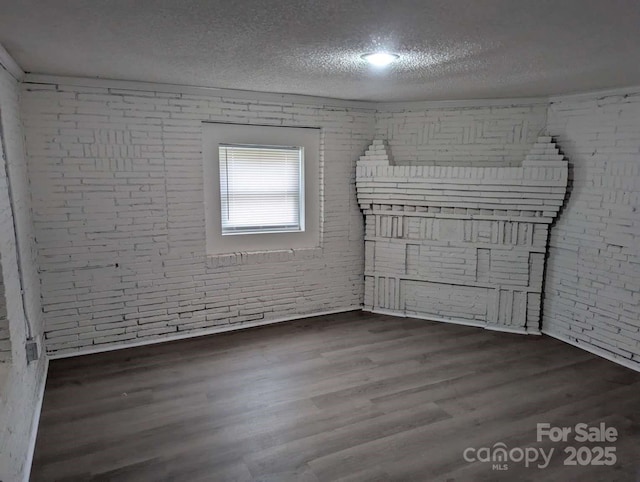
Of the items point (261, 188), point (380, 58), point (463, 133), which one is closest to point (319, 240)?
point (261, 188)

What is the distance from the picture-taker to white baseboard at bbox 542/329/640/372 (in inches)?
151

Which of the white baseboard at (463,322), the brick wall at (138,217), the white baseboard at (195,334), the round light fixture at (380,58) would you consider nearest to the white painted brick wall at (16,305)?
the brick wall at (138,217)

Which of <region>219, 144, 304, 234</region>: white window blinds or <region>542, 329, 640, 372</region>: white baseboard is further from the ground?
<region>219, 144, 304, 234</region>: white window blinds

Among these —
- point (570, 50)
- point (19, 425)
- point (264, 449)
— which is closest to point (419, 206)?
point (570, 50)

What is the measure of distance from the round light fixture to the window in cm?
182

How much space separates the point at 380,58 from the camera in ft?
9.32

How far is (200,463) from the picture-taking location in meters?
2.54

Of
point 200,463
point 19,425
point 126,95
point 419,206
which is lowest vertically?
point 200,463

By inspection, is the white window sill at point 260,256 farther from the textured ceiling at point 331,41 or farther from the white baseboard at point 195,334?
the textured ceiling at point 331,41

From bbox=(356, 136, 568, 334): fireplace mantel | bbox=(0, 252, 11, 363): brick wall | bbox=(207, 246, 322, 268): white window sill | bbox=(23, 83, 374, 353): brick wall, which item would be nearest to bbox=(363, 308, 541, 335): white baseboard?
bbox=(356, 136, 568, 334): fireplace mantel

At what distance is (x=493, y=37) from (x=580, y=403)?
262 cm

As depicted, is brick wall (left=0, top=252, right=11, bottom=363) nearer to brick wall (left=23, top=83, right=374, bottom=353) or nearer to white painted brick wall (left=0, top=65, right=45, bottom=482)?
white painted brick wall (left=0, top=65, right=45, bottom=482)

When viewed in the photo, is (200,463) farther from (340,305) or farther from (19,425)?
(340,305)

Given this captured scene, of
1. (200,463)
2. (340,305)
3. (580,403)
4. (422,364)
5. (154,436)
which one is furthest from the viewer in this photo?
(340,305)
